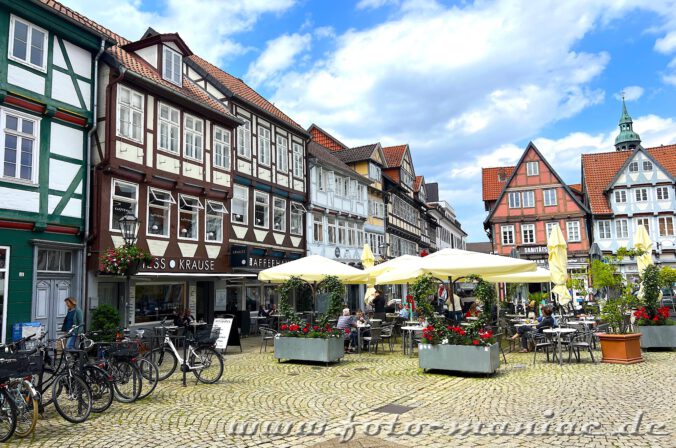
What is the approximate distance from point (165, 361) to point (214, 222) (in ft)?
35.5

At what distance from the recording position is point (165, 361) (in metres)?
10.8

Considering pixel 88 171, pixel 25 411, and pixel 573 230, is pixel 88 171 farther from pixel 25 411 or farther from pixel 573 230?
pixel 573 230

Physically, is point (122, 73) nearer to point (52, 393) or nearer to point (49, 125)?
point (49, 125)

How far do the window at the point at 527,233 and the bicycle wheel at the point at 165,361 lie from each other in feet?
122

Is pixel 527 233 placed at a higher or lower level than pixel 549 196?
lower

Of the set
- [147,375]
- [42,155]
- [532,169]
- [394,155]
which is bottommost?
[147,375]

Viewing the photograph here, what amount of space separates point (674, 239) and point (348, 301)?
24.5 meters

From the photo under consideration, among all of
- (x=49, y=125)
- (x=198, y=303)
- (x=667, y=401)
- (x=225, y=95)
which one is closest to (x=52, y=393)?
(x=667, y=401)

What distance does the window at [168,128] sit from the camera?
18812 millimetres

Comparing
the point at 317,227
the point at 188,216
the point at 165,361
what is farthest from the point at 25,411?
the point at 317,227

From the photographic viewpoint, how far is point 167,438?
6.79m

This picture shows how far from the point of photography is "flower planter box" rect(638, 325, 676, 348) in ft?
46.8

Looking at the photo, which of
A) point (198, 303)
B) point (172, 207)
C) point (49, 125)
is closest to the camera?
point (49, 125)

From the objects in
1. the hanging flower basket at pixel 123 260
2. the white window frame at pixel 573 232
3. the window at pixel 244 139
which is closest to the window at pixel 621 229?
the white window frame at pixel 573 232
